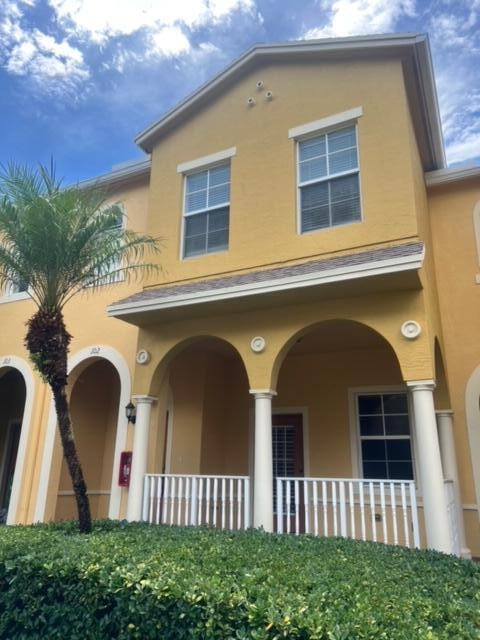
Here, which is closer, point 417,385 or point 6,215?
point 417,385

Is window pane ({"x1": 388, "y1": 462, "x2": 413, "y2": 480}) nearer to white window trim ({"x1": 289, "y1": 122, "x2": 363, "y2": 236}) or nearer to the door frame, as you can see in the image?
the door frame

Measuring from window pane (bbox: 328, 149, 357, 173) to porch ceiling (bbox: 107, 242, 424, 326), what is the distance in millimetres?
1759

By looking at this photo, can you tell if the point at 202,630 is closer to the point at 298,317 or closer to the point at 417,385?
the point at 417,385

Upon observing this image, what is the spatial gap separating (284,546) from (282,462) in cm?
508

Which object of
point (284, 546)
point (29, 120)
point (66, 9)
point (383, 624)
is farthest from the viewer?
point (29, 120)

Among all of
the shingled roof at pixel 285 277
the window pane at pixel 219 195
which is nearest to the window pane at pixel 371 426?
the shingled roof at pixel 285 277

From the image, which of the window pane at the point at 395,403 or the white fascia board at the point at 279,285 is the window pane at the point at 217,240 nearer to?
the white fascia board at the point at 279,285

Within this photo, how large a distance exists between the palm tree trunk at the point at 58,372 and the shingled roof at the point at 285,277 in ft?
5.72

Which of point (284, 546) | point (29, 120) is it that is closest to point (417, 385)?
point (284, 546)

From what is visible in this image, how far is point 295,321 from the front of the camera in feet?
23.9

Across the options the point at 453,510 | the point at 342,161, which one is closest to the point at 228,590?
the point at 453,510

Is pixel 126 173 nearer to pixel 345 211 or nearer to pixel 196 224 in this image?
pixel 196 224

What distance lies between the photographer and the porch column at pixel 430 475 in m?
5.75

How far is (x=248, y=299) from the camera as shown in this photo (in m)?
7.30
